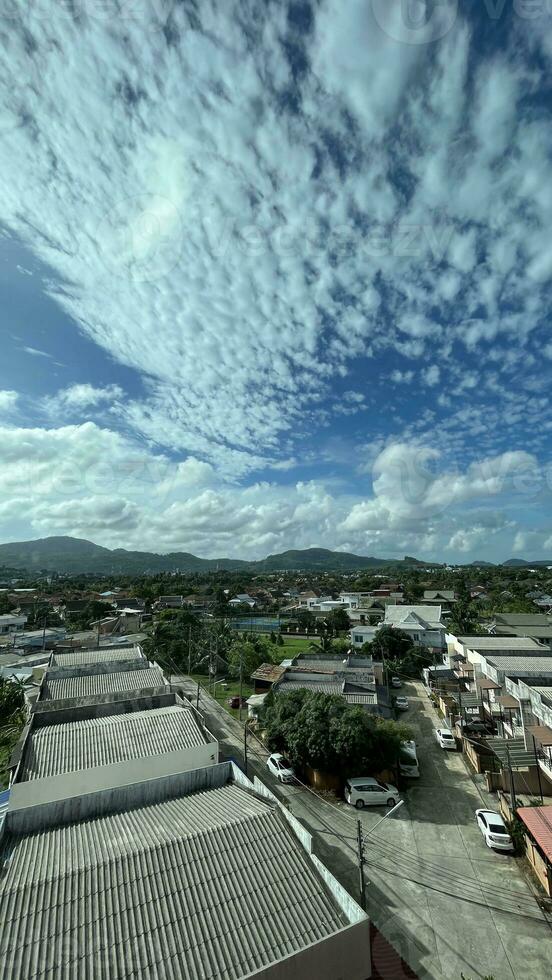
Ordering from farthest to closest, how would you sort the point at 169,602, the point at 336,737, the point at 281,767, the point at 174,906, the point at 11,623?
the point at 169,602 < the point at 11,623 < the point at 281,767 < the point at 336,737 < the point at 174,906

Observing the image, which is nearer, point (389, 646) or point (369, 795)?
point (369, 795)

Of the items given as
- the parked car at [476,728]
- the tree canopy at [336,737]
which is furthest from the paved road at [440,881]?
the parked car at [476,728]

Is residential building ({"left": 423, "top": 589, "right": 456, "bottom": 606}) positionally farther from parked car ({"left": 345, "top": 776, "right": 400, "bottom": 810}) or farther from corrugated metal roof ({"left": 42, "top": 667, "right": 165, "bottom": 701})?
parked car ({"left": 345, "top": 776, "right": 400, "bottom": 810})

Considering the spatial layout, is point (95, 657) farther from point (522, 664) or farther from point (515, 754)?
point (522, 664)

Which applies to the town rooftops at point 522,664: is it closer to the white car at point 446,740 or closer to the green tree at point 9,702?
the white car at point 446,740

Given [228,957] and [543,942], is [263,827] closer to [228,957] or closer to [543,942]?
[228,957]

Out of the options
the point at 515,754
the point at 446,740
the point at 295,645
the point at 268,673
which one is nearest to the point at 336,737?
the point at 515,754
